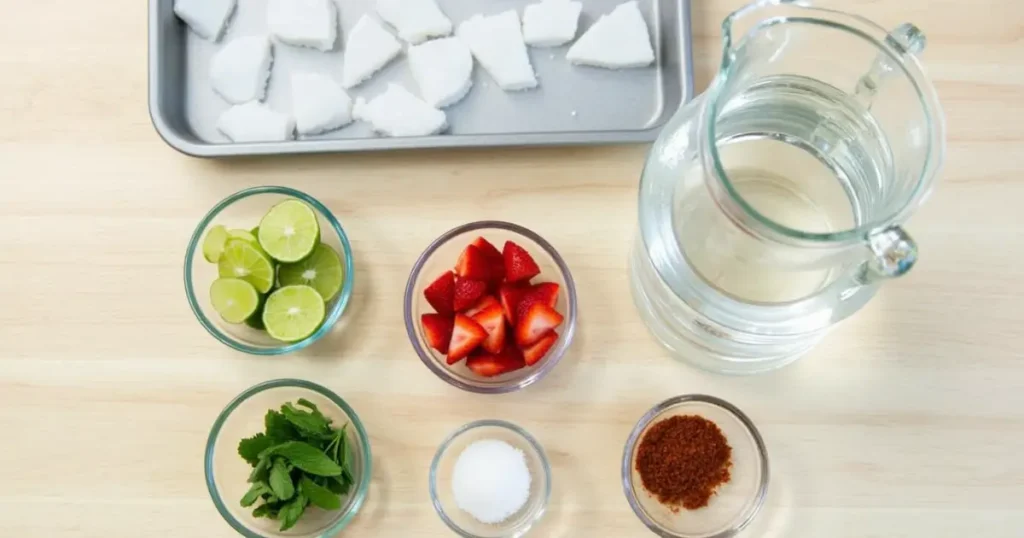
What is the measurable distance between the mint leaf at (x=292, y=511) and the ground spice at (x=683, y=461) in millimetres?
397

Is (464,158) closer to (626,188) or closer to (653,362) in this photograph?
(626,188)

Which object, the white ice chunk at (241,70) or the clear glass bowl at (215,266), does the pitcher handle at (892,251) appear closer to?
the clear glass bowl at (215,266)

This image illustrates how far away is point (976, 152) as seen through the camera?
1.09 metres

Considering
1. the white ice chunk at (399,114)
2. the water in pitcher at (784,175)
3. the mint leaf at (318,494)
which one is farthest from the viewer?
the white ice chunk at (399,114)

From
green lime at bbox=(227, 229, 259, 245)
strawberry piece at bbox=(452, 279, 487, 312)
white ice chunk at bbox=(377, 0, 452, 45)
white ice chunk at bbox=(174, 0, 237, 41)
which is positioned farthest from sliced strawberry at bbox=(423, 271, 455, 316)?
white ice chunk at bbox=(174, 0, 237, 41)

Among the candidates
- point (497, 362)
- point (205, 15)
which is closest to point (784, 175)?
point (497, 362)

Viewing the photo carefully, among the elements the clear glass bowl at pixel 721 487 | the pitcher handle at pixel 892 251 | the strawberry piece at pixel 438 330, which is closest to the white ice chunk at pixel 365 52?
the strawberry piece at pixel 438 330

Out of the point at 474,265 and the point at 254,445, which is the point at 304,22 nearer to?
the point at 474,265

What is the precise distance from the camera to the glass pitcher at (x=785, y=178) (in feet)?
2.56

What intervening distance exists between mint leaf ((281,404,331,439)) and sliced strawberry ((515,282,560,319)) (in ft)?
0.87

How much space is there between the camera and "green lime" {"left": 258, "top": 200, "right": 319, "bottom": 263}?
1.03 metres

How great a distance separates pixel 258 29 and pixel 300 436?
21.9 inches

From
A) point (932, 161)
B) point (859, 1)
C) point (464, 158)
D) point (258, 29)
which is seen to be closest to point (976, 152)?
point (859, 1)

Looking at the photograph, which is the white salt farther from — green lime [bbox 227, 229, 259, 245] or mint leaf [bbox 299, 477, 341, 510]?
green lime [bbox 227, 229, 259, 245]
